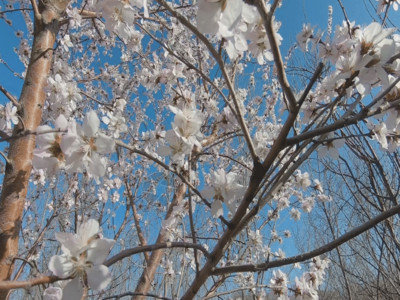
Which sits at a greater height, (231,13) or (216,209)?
(231,13)

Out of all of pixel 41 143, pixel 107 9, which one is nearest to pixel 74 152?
pixel 41 143

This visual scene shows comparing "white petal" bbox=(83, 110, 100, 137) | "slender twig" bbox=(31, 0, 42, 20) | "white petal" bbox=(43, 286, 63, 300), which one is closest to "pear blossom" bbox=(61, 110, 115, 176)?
"white petal" bbox=(83, 110, 100, 137)

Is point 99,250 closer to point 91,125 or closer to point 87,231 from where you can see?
point 87,231

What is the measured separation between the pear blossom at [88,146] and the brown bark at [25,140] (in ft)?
2.37

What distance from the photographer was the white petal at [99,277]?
0.73 m

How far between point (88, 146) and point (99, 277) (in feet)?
1.12

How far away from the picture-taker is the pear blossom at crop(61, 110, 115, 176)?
84 cm

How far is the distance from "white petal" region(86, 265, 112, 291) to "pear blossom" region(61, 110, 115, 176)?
27cm

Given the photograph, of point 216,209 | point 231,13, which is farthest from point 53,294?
point 231,13

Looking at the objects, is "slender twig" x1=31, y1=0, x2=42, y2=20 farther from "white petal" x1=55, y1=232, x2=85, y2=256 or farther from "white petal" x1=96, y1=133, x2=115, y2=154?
"white petal" x1=55, y1=232, x2=85, y2=256

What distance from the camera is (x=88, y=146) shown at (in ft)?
2.84

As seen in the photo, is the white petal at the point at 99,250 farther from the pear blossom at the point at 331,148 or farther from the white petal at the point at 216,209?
the pear blossom at the point at 331,148

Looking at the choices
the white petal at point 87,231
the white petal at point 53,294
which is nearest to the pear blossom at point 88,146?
the white petal at point 87,231

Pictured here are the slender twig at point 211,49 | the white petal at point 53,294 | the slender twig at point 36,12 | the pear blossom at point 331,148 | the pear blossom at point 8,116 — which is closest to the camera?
the slender twig at point 211,49
